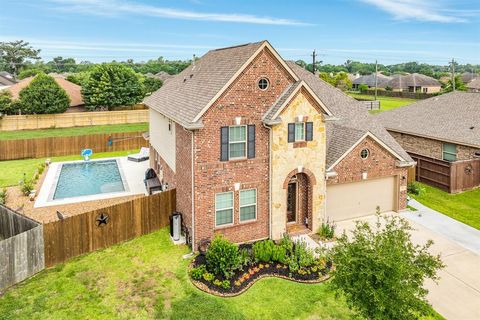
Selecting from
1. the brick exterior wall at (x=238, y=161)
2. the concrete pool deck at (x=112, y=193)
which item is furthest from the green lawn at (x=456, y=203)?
the concrete pool deck at (x=112, y=193)

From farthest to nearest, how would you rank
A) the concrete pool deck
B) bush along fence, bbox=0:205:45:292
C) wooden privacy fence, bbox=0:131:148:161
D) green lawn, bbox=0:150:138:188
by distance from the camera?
wooden privacy fence, bbox=0:131:148:161, green lawn, bbox=0:150:138:188, the concrete pool deck, bush along fence, bbox=0:205:45:292

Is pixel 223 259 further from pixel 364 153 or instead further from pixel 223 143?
pixel 364 153

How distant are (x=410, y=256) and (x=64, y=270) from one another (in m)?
11.7

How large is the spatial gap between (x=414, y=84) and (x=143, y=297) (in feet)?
303

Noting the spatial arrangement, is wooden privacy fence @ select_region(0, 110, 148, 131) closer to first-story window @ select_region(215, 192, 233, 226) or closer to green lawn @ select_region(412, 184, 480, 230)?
first-story window @ select_region(215, 192, 233, 226)

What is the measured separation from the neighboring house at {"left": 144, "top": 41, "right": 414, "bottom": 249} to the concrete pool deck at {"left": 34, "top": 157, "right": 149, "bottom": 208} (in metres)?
6.38

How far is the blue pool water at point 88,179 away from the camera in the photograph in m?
23.8

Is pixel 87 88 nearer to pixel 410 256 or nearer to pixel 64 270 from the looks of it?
pixel 64 270

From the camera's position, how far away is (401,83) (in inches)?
3588

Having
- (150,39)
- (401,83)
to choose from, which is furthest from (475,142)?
(150,39)

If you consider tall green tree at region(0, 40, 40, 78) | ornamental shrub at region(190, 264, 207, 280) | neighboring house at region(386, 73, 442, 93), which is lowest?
ornamental shrub at region(190, 264, 207, 280)

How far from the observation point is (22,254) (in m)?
12.6

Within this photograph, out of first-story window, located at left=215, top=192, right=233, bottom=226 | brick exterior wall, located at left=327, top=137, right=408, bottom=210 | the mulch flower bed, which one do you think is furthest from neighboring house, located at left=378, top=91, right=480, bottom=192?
first-story window, located at left=215, top=192, right=233, bottom=226

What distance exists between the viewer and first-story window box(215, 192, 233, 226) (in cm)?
1506
